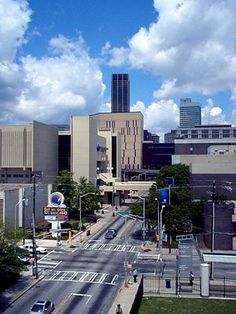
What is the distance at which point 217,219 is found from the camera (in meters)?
65.6

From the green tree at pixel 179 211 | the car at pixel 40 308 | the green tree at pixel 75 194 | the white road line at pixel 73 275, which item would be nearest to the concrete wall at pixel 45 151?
the green tree at pixel 75 194

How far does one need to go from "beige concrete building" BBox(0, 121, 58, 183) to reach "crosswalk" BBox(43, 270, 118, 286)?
5077cm

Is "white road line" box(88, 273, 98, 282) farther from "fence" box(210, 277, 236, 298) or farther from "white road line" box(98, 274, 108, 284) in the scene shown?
"fence" box(210, 277, 236, 298)

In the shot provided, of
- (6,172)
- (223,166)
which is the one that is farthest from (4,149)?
(223,166)

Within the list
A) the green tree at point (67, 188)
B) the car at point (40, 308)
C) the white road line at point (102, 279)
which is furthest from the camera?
the green tree at point (67, 188)

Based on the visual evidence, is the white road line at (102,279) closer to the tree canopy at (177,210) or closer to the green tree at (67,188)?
the tree canopy at (177,210)

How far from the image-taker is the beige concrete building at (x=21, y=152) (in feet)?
322

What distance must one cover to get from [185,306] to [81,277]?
14062 mm

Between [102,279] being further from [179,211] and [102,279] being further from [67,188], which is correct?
[67,188]

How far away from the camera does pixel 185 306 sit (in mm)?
37625

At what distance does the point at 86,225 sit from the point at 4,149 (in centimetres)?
2673

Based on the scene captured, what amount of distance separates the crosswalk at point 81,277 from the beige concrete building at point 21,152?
50767 millimetres

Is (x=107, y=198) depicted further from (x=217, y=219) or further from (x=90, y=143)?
(x=217, y=219)

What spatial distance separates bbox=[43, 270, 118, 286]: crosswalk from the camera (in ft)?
153
